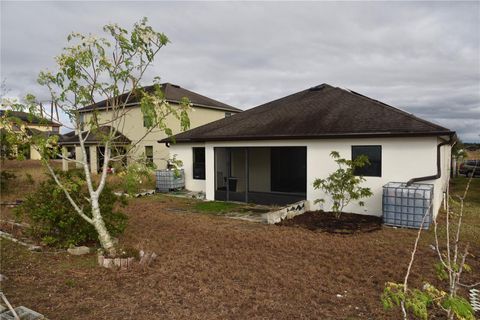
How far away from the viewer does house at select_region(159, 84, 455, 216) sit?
1016cm

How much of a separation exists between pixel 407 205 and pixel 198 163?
10.1 metres

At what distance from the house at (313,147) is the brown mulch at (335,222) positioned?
1.91 feet

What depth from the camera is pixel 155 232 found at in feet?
29.0

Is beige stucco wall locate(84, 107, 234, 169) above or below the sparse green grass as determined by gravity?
above

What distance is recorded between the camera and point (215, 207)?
12.6 m

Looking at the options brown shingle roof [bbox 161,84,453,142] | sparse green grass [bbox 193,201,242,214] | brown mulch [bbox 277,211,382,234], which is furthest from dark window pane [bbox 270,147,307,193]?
brown mulch [bbox 277,211,382,234]

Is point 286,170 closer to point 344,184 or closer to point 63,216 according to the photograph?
point 344,184

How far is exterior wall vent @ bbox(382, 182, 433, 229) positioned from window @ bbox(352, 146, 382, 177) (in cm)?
113

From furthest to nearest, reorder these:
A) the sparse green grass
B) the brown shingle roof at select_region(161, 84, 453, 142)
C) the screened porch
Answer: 1. the screened porch
2. the sparse green grass
3. the brown shingle roof at select_region(161, 84, 453, 142)

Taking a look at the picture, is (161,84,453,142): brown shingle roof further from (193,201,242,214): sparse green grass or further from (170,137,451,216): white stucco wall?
(193,201,242,214): sparse green grass

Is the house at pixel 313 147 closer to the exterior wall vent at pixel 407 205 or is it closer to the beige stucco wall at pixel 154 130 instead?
the exterior wall vent at pixel 407 205

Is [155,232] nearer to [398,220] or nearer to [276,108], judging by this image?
[398,220]

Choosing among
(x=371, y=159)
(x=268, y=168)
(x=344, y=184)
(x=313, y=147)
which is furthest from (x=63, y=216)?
(x=268, y=168)

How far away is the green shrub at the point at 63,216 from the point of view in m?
7.11
